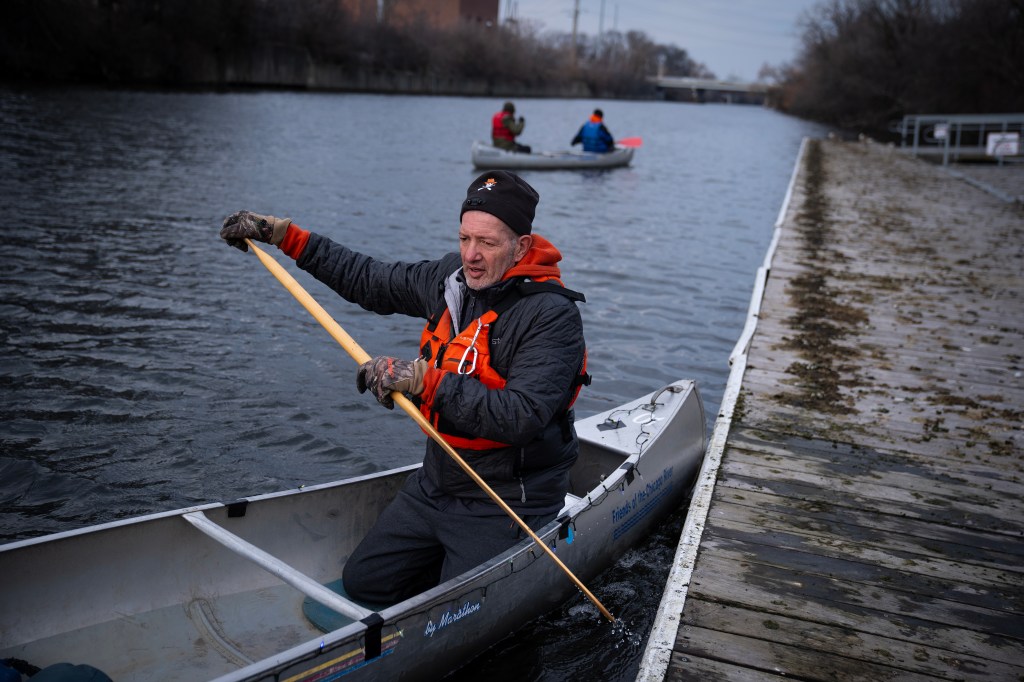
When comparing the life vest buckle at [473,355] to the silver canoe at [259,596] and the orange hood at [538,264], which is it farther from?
the silver canoe at [259,596]

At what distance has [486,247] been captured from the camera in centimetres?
377

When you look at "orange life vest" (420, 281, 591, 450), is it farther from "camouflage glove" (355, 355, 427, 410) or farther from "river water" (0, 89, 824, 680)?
"river water" (0, 89, 824, 680)

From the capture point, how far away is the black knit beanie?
12.2 ft

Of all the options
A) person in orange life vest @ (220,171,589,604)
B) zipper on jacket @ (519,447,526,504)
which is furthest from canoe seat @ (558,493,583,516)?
zipper on jacket @ (519,447,526,504)

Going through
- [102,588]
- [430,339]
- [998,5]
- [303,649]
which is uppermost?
[998,5]

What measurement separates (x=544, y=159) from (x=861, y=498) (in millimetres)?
20707

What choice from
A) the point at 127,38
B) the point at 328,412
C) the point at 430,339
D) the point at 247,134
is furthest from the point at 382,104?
the point at 430,339

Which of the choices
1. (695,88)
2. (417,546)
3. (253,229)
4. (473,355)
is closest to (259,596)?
(417,546)

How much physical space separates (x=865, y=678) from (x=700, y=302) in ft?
29.1

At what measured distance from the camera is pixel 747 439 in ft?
19.0

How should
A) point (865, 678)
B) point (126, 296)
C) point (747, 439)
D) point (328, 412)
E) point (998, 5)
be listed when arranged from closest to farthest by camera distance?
point (865, 678)
point (747, 439)
point (328, 412)
point (126, 296)
point (998, 5)

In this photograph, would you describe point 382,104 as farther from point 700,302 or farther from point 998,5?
A: point 700,302

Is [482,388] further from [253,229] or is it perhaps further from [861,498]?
[861,498]

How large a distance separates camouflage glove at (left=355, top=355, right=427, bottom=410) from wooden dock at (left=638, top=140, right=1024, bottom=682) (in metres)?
1.47
